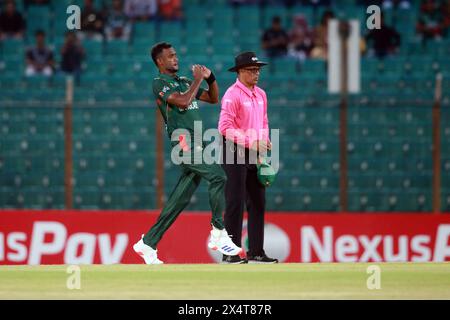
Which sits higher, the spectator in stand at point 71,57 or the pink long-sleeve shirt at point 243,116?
the spectator in stand at point 71,57

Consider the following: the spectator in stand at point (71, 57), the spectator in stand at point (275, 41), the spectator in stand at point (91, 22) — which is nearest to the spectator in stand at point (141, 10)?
the spectator in stand at point (91, 22)

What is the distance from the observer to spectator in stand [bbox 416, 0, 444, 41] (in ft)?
67.8

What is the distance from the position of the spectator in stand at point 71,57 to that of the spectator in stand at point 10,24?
4.67ft

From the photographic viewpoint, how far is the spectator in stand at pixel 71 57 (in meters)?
19.6

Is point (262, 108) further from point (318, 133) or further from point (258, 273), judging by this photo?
point (318, 133)

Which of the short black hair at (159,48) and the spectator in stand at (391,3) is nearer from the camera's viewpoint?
the short black hair at (159,48)

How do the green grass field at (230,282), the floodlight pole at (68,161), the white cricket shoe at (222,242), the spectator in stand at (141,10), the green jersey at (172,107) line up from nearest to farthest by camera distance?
1. the green grass field at (230,282)
2. the green jersey at (172,107)
3. the white cricket shoe at (222,242)
4. the floodlight pole at (68,161)
5. the spectator in stand at (141,10)

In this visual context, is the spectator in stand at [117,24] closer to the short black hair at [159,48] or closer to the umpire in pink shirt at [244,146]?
the umpire in pink shirt at [244,146]

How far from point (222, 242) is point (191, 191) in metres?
0.55

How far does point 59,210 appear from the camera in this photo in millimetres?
15602

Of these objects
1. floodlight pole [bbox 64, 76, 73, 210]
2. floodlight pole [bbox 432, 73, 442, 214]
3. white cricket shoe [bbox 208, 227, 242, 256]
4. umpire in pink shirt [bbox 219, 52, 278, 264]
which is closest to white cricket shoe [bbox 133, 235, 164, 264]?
white cricket shoe [bbox 208, 227, 242, 256]

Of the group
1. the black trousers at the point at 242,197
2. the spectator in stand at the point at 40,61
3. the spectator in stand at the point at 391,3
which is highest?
the spectator in stand at the point at 391,3

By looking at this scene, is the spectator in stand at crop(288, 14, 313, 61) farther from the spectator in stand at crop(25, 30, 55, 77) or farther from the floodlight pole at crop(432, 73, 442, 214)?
the floodlight pole at crop(432, 73, 442, 214)

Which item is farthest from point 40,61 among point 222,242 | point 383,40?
point 222,242
